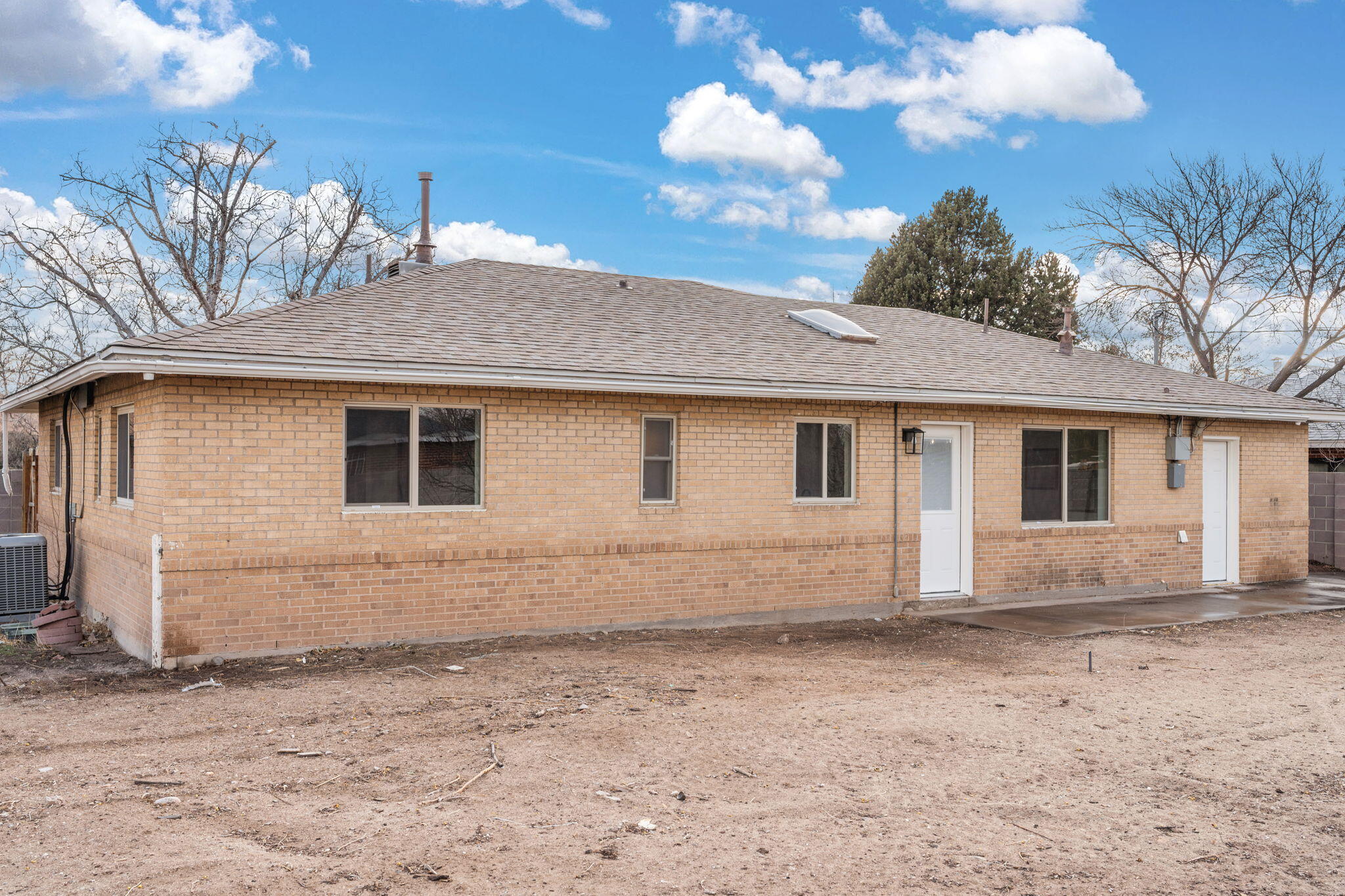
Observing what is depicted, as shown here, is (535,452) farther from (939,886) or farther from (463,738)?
(939,886)

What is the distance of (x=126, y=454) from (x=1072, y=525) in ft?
37.1

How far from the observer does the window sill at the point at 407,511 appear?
923 centimetres

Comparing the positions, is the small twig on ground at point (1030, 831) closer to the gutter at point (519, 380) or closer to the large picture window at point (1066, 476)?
the gutter at point (519, 380)

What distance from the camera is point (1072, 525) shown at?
13.4 meters

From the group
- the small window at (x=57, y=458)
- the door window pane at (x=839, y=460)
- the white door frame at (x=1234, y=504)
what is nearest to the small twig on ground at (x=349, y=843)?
the door window pane at (x=839, y=460)

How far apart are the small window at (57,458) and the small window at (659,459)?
7.89 metres

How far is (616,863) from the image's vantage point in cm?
445

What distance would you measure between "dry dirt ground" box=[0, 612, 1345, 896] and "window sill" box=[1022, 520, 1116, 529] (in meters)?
3.75

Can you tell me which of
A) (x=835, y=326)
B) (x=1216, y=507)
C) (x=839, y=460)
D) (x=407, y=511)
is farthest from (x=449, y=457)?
(x=1216, y=507)

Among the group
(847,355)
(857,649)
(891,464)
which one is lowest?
(857,649)

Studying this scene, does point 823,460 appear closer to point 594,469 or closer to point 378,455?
point 594,469

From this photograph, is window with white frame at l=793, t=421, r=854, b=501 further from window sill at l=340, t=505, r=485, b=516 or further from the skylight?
window sill at l=340, t=505, r=485, b=516

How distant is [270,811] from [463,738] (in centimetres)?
150

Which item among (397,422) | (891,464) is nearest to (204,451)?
(397,422)
